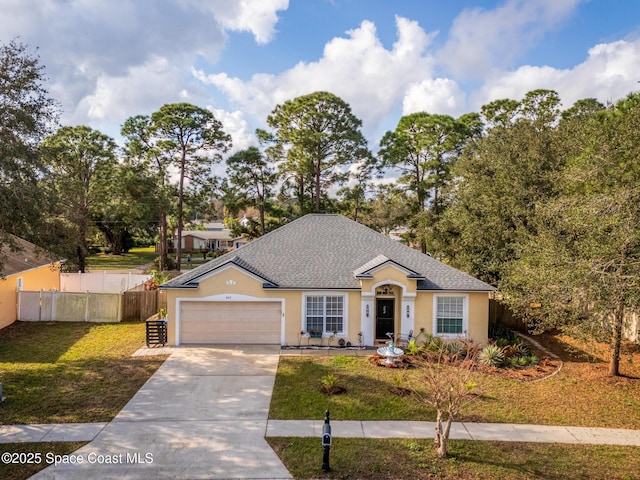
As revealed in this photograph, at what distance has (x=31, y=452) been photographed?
28.9 feet

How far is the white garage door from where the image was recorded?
55.0ft

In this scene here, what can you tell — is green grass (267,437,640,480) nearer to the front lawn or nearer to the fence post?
the front lawn

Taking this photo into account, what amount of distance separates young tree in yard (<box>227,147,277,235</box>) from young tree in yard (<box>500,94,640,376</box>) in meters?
25.6

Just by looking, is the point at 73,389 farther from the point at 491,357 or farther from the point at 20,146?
the point at 491,357

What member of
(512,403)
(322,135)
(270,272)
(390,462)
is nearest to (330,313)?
(270,272)

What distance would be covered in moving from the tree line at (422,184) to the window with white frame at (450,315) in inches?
77.2

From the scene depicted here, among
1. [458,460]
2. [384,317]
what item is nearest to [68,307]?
[384,317]

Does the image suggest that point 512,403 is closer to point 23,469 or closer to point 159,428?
point 159,428

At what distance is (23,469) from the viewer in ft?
27.0

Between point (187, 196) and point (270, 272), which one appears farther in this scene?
point (187, 196)

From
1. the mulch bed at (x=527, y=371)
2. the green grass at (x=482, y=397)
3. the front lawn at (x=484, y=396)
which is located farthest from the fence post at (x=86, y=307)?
the mulch bed at (x=527, y=371)

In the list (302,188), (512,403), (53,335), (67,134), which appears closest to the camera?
(512,403)

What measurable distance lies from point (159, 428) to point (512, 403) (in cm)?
952

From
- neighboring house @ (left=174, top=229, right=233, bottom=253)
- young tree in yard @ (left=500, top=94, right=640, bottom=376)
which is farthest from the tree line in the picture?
neighboring house @ (left=174, top=229, right=233, bottom=253)
